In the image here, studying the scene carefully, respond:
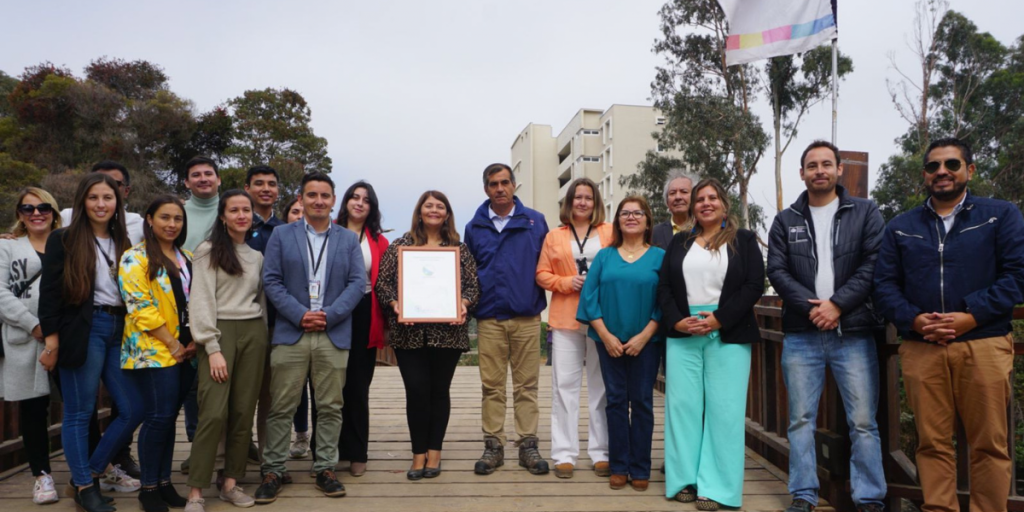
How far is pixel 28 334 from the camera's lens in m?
3.92

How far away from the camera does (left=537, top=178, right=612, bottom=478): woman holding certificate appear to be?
4434mm

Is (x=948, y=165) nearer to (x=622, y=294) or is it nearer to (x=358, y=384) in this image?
(x=622, y=294)

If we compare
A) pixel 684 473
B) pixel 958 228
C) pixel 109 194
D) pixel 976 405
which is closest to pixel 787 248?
pixel 958 228

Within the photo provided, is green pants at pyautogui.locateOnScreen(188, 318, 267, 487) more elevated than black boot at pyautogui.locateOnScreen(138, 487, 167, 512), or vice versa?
green pants at pyautogui.locateOnScreen(188, 318, 267, 487)

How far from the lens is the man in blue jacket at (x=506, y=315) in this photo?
4.49 m

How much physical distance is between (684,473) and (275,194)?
330cm

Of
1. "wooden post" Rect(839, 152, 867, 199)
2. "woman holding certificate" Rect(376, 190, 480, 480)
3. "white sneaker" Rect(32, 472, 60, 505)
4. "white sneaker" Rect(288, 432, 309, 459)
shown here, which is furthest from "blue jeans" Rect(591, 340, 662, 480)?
"white sneaker" Rect(32, 472, 60, 505)

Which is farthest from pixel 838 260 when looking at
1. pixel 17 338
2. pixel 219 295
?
pixel 17 338

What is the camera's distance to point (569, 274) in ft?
14.8

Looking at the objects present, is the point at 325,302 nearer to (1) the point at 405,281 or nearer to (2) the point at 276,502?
(1) the point at 405,281

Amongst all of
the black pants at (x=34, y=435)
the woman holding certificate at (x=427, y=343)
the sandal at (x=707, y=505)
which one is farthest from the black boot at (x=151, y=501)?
the sandal at (x=707, y=505)

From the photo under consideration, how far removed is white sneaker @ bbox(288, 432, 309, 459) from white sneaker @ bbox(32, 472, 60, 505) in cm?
145

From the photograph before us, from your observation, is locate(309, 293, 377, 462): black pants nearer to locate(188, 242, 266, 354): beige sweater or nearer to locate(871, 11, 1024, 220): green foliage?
locate(188, 242, 266, 354): beige sweater

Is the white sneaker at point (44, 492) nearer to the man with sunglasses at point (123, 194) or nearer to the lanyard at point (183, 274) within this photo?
the lanyard at point (183, 274)
